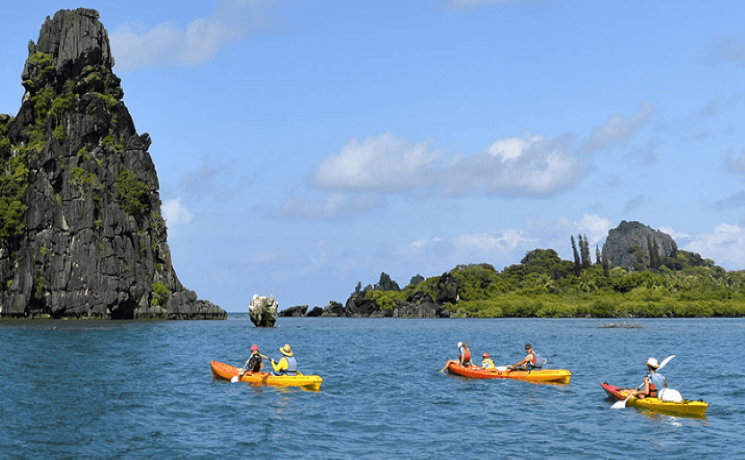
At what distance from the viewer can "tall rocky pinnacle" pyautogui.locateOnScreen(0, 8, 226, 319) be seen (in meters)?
110

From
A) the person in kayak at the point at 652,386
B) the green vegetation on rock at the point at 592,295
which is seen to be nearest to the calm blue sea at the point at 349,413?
the person in kayak at the point at 652,386

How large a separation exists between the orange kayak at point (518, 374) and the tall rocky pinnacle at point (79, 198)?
85.8 meters

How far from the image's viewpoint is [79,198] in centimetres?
11350

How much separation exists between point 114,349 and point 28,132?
80806mm

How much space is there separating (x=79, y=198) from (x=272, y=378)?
9106 cm

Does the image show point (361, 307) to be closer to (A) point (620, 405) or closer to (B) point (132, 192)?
(B) point (132, 192)

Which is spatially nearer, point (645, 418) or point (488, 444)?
point (488, 444)

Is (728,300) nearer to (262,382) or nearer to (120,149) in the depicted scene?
(120,149)

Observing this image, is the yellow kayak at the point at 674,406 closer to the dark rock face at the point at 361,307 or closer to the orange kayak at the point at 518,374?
the orange kayak at the point at 518,374

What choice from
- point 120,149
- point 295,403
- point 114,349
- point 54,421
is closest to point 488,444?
point 295,403

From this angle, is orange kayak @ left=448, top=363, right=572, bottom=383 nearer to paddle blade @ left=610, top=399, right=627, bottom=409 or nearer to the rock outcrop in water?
paddle blade @ left=610, top=399, right=627, bottom=409

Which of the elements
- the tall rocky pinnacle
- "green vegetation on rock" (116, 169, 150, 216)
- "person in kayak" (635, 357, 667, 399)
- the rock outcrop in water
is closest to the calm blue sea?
"person in kayak" (635, 357, 667, 399)

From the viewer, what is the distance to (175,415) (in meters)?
26.2

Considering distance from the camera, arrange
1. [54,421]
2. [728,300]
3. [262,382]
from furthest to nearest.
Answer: [728,300]
[262,382]
[54,421]
